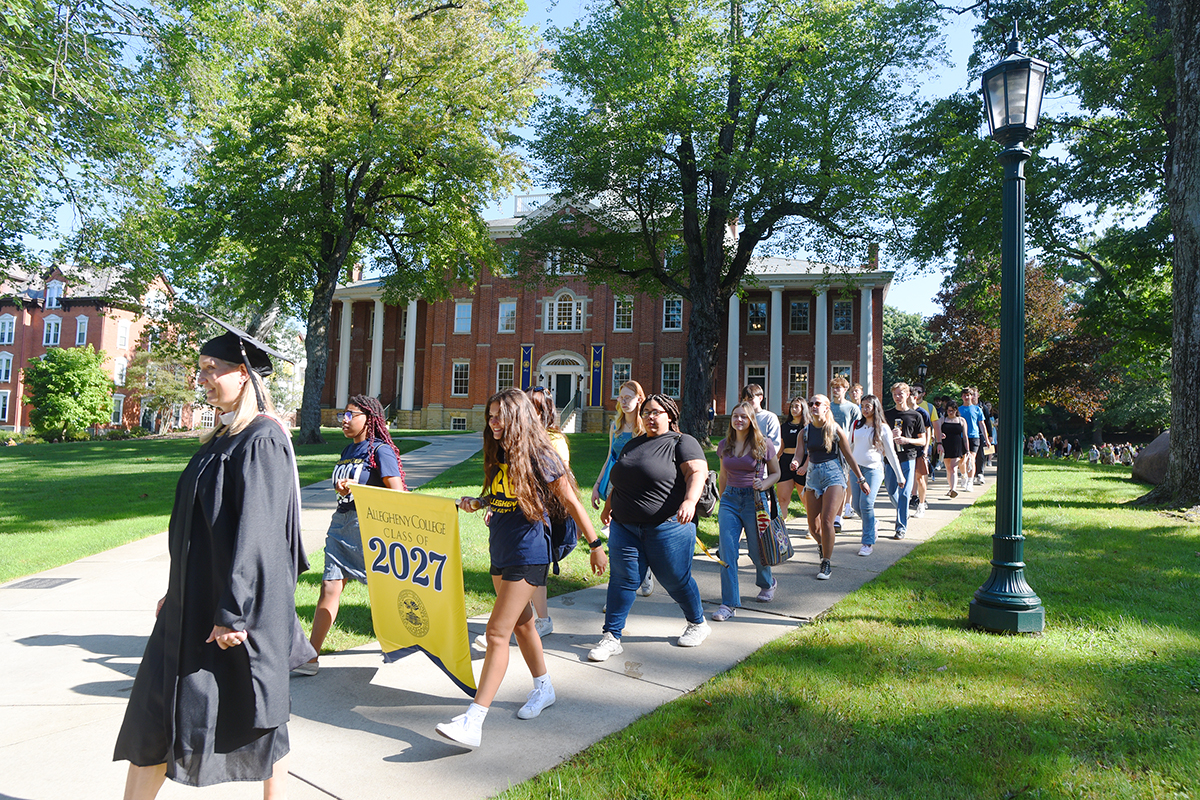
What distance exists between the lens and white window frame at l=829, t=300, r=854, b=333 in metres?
36.3

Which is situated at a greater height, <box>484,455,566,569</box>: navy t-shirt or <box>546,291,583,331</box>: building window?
<box>546,291,583,331</box>: building window

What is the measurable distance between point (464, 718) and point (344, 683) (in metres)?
1.33

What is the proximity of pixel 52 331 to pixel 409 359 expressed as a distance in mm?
36514

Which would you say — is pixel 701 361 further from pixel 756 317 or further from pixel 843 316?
pixel 843 316

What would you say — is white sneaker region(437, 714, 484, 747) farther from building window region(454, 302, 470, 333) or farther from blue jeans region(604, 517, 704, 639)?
building window region(454, 302, 470, 333)

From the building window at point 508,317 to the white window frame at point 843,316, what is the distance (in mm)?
16965

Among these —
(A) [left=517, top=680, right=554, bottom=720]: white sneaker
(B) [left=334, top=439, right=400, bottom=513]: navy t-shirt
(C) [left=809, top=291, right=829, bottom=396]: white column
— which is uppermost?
(C) [left=809, top=291, right=829, bottom=396]: white column

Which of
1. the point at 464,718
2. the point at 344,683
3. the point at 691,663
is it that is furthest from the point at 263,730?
the point at 691,663

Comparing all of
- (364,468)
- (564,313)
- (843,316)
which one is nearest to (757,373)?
(843,316)

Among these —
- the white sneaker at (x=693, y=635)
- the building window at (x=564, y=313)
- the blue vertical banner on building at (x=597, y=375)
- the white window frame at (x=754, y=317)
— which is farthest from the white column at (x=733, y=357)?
the white sneaker at (x=693, y=635)

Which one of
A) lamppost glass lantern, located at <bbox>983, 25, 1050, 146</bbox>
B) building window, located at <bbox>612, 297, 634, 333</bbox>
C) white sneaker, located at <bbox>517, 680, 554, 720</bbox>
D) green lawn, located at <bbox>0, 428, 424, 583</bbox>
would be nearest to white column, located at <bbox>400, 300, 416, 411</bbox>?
building window, located at <bbox>612, 297, 634, 333</bbox>

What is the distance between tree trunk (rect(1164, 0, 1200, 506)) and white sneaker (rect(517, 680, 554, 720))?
464 inches

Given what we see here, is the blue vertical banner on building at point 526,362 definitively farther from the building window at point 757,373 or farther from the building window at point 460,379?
the building window at point 757,373

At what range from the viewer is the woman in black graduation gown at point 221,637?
250cm
